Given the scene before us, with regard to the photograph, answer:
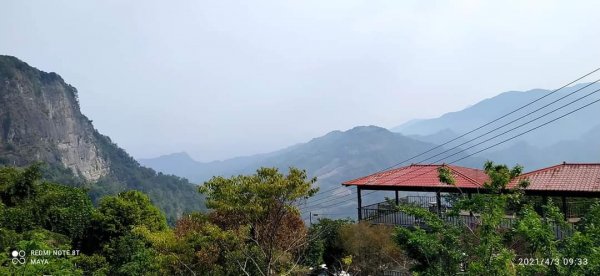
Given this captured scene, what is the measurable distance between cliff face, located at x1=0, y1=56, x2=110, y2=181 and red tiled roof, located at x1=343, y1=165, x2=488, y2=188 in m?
82.2

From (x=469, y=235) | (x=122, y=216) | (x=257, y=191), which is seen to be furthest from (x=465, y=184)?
(x=122, y=216)

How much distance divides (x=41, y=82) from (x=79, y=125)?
1409 cm

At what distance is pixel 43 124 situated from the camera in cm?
10438

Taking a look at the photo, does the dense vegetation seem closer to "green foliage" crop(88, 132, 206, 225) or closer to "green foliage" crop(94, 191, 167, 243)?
"green foliage" crop(94, 191, 167, 243)

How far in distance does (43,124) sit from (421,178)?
10458cm

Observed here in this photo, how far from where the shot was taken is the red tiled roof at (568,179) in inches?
622

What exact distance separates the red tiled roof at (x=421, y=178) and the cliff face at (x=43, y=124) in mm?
82223

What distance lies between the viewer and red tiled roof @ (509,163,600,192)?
15805mm

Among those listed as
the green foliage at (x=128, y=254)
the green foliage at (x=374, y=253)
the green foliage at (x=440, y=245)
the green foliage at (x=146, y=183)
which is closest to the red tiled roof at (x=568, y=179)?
the green foliage at (x=374, y=253)

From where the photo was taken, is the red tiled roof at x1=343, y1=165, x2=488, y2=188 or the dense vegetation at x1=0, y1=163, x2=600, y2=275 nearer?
the dense vegetation at x1=0, y1=163, x2=600, y2=275

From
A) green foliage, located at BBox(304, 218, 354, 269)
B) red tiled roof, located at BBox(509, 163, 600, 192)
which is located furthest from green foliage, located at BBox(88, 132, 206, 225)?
red tiled roof, located at BBox(509, 163, 600, 192)

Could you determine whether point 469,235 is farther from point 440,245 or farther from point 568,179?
point 568,179

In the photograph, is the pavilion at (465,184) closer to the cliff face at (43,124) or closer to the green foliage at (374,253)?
the green foliage at (374,253)

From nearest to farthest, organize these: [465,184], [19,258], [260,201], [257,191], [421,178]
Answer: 1. [19,258]
2. [257,191]
3. [260,201]
4. [465,184]
5. [421,178]
